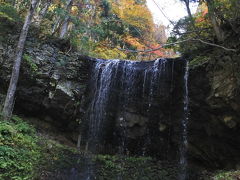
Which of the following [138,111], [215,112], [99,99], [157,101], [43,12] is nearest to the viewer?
[215,112]

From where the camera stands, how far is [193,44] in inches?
403

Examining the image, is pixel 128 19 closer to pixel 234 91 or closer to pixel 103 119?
pixel 103 119

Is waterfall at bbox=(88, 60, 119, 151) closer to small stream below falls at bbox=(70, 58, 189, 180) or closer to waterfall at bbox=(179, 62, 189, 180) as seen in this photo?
small stream below falls at bbox=(70, 58, 189, 180)

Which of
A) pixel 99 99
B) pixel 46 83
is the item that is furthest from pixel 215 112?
pixel 46 83

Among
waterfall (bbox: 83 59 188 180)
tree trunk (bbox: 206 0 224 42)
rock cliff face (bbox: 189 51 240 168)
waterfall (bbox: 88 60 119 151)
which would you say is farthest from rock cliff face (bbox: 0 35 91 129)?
tree trunk (bbox: 206 0 224 42)

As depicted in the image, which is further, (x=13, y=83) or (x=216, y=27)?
(x=13, y=83)

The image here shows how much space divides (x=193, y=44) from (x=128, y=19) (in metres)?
12.7

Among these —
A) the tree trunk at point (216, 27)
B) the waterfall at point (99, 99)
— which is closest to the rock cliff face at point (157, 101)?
the waterfall at point (99, 99)

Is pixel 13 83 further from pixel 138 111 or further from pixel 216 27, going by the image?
pixel 216 27

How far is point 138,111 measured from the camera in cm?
1175

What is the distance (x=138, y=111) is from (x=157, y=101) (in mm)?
1088

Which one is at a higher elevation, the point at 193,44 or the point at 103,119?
the point at 193,44

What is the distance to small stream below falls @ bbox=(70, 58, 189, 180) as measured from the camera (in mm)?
10992

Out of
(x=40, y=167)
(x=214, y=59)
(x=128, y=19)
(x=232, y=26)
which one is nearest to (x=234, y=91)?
(x=214, y=59)
